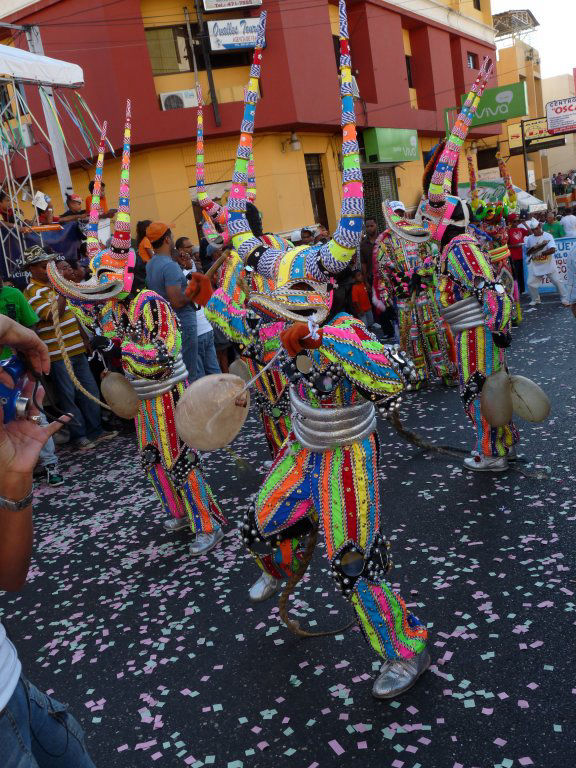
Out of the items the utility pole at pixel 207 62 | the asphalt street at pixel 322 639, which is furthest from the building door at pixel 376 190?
the asphalt street at pixel 322 639

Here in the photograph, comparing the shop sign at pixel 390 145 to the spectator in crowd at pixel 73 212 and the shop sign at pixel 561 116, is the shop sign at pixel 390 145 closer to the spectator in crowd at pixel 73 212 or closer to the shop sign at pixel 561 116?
the shop sign at pixel 561 116

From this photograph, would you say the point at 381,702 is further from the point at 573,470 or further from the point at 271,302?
the point at 573,470

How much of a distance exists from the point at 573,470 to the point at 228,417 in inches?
113

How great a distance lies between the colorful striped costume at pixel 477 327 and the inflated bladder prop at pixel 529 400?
321 millimetres

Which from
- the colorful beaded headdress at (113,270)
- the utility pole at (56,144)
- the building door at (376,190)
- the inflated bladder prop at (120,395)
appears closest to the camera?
the colorful beaded headdress at (113,270)

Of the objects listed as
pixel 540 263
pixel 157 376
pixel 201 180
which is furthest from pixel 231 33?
pixel 157 376

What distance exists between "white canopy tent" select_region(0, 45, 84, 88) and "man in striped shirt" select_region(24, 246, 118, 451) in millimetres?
2124

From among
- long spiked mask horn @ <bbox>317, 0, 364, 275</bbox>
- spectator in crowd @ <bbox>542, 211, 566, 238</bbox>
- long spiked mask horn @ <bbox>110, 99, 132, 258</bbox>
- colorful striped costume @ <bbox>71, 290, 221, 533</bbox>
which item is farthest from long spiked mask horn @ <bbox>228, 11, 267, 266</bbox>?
spectator in crowd @ <bbox>542, 211, 566, 238</bbox>

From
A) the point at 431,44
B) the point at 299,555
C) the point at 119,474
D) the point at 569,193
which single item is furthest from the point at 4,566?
the point at 569,193

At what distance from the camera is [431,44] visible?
19875 millimetres

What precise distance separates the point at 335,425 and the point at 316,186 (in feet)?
48.1

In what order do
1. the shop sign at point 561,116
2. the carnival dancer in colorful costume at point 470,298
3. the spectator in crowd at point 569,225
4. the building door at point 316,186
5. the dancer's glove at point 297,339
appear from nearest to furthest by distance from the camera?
the dancer's glove at point 297,339
the carnival dancer in colorful costume at point 470,298
the spectator in crowd at point 569,225
the building door at point 316,186
the shop sign at point 561,116

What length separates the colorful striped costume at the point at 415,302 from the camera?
6668 mm

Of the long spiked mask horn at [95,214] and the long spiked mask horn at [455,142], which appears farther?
the long spiked mask horn at [95,214]
